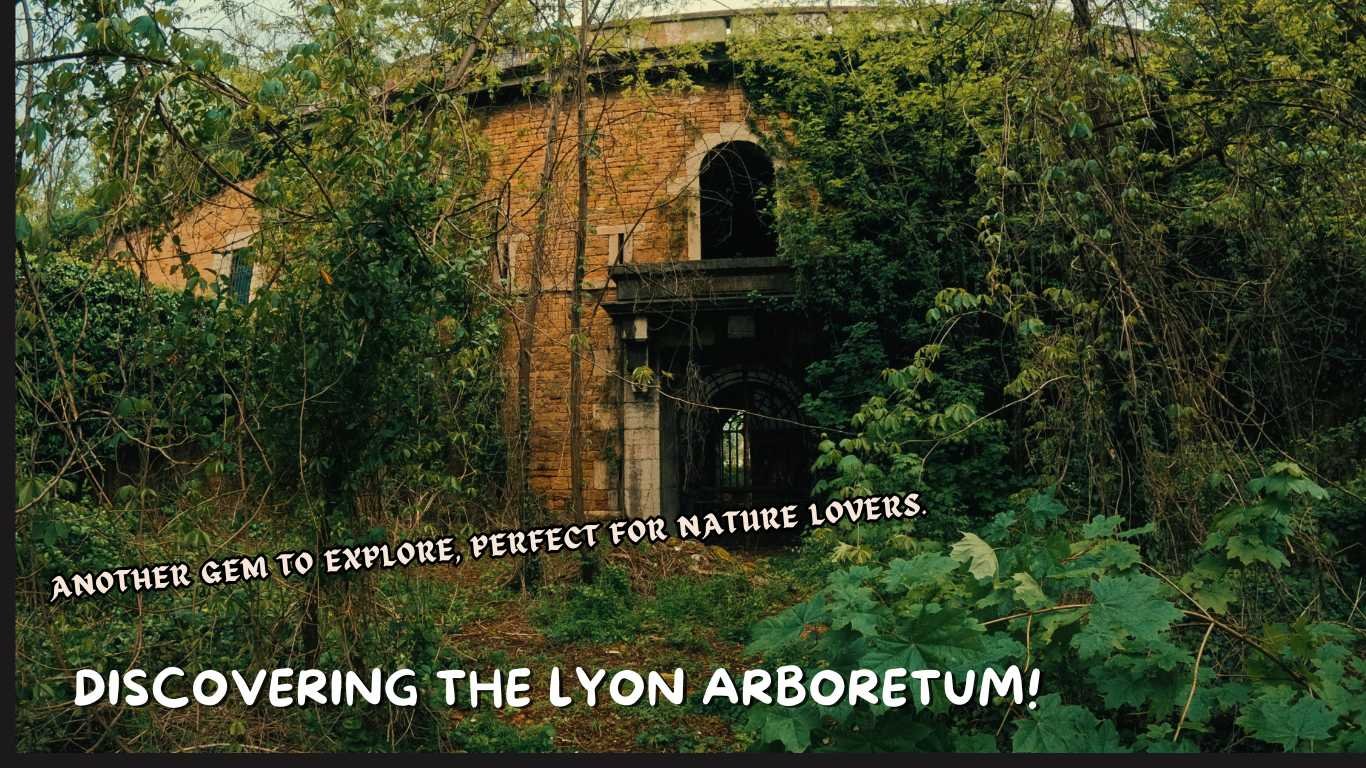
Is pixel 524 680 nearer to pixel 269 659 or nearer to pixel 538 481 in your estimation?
pixel 269 659

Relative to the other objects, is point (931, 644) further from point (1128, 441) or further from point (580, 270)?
point (580, 270)

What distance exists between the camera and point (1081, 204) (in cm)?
427

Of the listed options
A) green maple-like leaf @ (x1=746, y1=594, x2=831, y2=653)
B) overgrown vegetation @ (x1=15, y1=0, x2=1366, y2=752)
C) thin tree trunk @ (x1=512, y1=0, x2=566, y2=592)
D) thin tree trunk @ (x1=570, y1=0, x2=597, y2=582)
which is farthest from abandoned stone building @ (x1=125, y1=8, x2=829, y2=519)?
green maple-like leaf @ (x1=746, y1=594, x2=831, y2=653)

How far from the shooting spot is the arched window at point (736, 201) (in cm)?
1170

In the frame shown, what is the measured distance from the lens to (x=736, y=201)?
527 inches

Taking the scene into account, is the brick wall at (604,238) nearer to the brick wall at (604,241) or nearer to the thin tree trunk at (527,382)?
the brick wall at (604,241)

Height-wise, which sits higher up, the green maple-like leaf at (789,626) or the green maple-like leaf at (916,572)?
the green maple-like leaf at (916,572)

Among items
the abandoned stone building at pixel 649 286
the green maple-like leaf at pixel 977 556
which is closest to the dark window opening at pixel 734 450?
the abandoned stone building at pixel 649 286

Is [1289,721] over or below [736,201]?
below

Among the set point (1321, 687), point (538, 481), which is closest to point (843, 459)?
point (1321, 687)

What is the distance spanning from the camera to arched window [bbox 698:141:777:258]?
1170 cm

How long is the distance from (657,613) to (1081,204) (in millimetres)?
4894

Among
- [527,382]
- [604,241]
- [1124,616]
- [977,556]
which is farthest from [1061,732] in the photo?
[604,241]

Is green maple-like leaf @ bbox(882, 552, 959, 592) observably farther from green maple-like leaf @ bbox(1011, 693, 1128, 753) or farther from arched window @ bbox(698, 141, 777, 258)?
arched window @ bbox(698, 141, 777, 258)
